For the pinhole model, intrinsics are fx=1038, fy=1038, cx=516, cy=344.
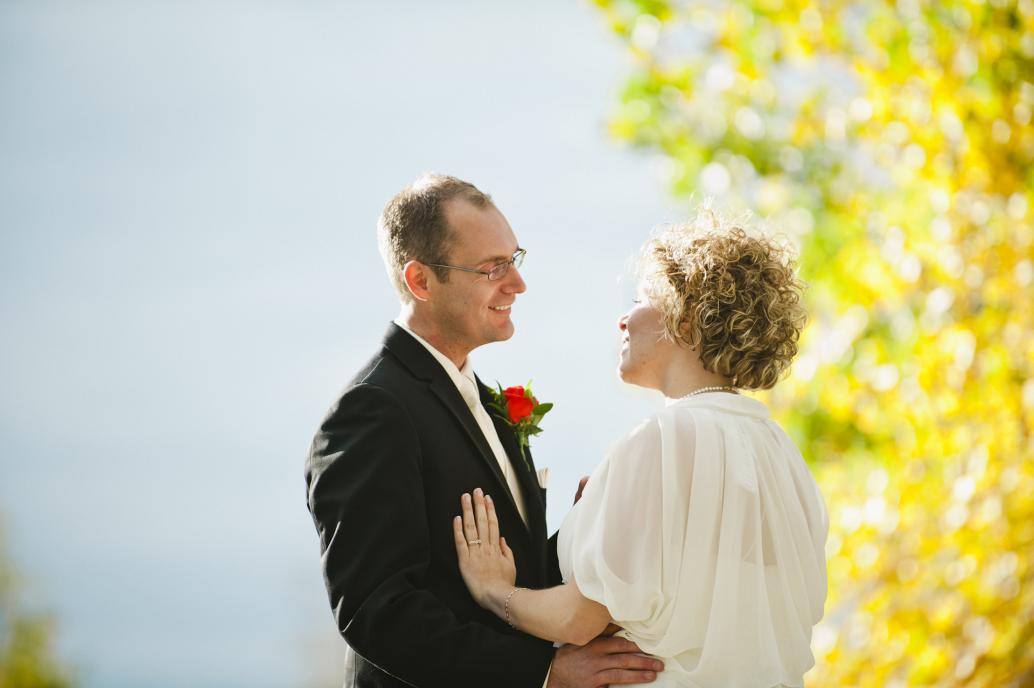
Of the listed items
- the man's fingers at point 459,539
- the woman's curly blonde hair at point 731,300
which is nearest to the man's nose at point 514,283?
the woman's curly blonde hair at point 731,300

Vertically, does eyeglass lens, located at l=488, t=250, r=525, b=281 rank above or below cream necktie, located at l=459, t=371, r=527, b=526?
above

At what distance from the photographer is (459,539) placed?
254 cm

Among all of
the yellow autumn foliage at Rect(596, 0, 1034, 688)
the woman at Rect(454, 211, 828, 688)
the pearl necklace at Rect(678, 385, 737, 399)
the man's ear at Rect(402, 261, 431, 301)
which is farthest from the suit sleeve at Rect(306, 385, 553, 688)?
the yellow autumn foliage at Rect(596, 0, 1034, 688)

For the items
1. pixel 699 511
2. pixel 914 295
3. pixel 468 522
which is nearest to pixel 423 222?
pixel 468 522

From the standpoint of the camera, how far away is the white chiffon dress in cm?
228

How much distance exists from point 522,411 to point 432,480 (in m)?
0.44

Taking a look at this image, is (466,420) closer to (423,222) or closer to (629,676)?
(423,222)

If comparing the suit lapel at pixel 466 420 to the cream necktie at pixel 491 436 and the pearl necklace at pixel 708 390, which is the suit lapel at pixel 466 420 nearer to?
the cream necktie at pixel 491 436

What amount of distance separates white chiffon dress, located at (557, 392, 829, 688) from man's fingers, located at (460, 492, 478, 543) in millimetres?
268

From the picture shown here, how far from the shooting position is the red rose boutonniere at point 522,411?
9.59ft

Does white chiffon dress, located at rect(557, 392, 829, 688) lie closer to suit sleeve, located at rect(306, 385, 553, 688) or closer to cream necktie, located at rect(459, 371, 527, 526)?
suit sleeve, located at rect(306, 385, 553, 688)

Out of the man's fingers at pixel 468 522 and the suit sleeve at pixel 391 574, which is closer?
the suit sleeve at pixel 391 574

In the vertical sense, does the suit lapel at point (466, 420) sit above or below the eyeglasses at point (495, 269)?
below

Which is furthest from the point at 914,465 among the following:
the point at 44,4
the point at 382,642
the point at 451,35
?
the point at 44,4
